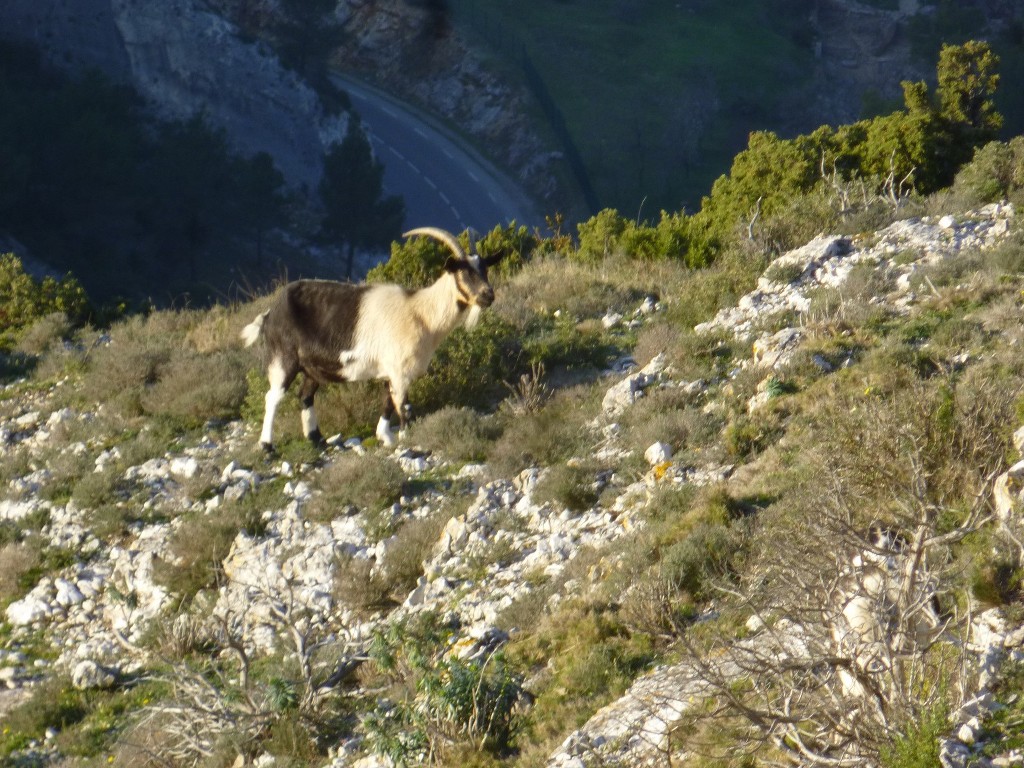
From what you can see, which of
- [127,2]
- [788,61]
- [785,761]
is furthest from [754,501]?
[788,61]

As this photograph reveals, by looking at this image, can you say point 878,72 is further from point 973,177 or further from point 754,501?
point 754,501

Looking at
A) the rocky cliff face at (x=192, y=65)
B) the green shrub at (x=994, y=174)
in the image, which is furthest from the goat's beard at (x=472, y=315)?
the rocky cliff face at (x=192, y=65)

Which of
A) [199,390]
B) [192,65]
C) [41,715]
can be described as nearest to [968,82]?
[199,390]

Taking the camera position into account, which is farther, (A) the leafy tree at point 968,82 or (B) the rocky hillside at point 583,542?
(A) the leafy tree at point 968,82

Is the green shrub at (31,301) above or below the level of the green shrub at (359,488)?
above

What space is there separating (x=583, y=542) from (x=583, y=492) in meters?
0.68

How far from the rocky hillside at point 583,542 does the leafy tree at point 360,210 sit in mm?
38795

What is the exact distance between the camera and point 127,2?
5650 centimetres

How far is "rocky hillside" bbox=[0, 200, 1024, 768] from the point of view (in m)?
5.35

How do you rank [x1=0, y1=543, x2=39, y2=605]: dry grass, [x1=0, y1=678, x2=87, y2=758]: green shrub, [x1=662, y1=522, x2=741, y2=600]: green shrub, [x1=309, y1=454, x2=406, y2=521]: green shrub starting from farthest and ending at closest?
[x1=0, y1=543, x2=39, y2=605]: dry grass, [x1=309, y1=454, x2=406, y2=521]: green shrub, [x1=0, y1=678, x2=87, y2=758]: green shrub, [x1=662, y1=522, x2=741, y2=600]: green shrub

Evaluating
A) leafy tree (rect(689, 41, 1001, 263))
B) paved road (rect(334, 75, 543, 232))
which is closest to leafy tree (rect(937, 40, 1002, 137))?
leafy tree (rect(689, 41, 1001, 263))

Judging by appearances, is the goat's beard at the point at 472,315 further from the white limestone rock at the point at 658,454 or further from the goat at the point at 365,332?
the white limestone rock at the point at 658,454

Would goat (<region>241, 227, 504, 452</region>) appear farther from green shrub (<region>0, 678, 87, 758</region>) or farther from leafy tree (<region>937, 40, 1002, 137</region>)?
leafy tree (<region>937, 40, 1002, 137</region>)

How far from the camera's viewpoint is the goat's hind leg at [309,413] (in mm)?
11312
